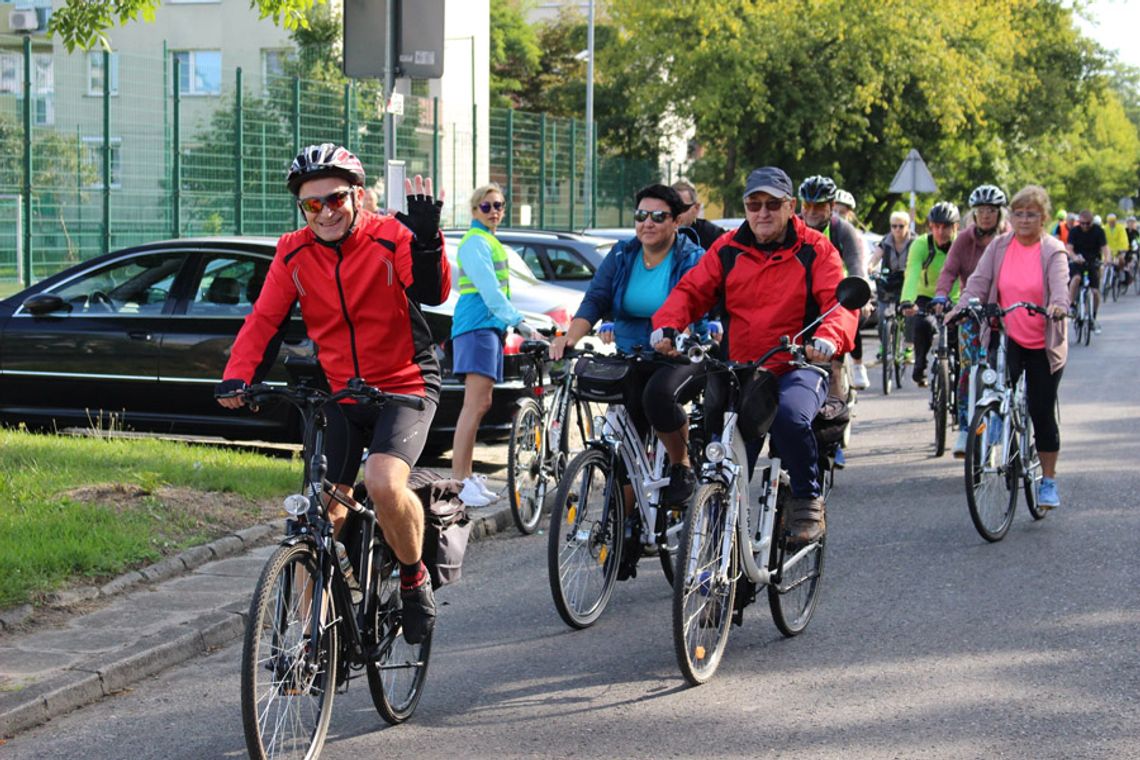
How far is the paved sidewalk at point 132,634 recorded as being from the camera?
18.8 ft

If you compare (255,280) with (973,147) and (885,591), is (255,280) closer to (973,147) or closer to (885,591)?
(885,591)

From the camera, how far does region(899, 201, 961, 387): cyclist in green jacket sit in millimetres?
13164

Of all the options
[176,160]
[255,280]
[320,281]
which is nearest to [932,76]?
[176,160]

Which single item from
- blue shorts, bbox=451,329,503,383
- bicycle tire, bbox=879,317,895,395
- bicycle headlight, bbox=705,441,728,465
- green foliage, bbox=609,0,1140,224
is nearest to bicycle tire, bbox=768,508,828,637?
bicycle headlight, bbox=705,441,728,465

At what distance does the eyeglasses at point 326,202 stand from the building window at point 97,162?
12.6 m

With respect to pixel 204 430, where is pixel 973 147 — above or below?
above

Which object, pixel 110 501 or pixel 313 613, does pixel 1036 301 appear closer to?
pixel 110 501

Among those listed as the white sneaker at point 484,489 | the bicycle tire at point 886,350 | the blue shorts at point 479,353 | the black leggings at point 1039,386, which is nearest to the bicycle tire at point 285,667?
the white sneaker at point 484,489

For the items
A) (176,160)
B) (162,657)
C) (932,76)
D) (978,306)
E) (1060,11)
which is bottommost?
(162,657)

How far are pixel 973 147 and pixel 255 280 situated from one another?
126 ft

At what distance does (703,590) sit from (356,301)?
1709 millimetres

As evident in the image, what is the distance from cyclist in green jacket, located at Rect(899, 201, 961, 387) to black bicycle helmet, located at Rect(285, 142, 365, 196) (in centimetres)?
791

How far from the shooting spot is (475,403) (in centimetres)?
957

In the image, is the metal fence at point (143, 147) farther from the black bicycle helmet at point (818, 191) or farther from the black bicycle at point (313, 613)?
the black bicycle at point (313, 613)
